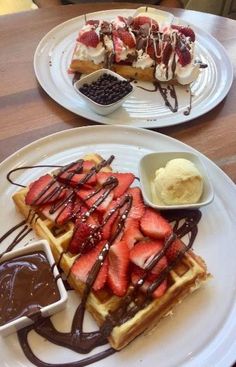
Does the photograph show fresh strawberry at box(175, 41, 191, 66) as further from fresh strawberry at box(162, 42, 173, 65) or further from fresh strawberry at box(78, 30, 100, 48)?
fresh strawberry at box(78, 30, 100, 48)

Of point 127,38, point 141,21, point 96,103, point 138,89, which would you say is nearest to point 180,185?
point 96,103

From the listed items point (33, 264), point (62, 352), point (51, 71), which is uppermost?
point (51, 71)

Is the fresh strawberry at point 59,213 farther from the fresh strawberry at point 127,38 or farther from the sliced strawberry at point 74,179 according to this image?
the fresh strawberry at point 127,38

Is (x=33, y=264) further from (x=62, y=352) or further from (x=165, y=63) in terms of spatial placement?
(x=165, y=63)

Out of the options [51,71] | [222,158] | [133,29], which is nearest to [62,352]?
[222,158]

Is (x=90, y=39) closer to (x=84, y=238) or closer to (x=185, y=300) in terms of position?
(x=84, y=238)
